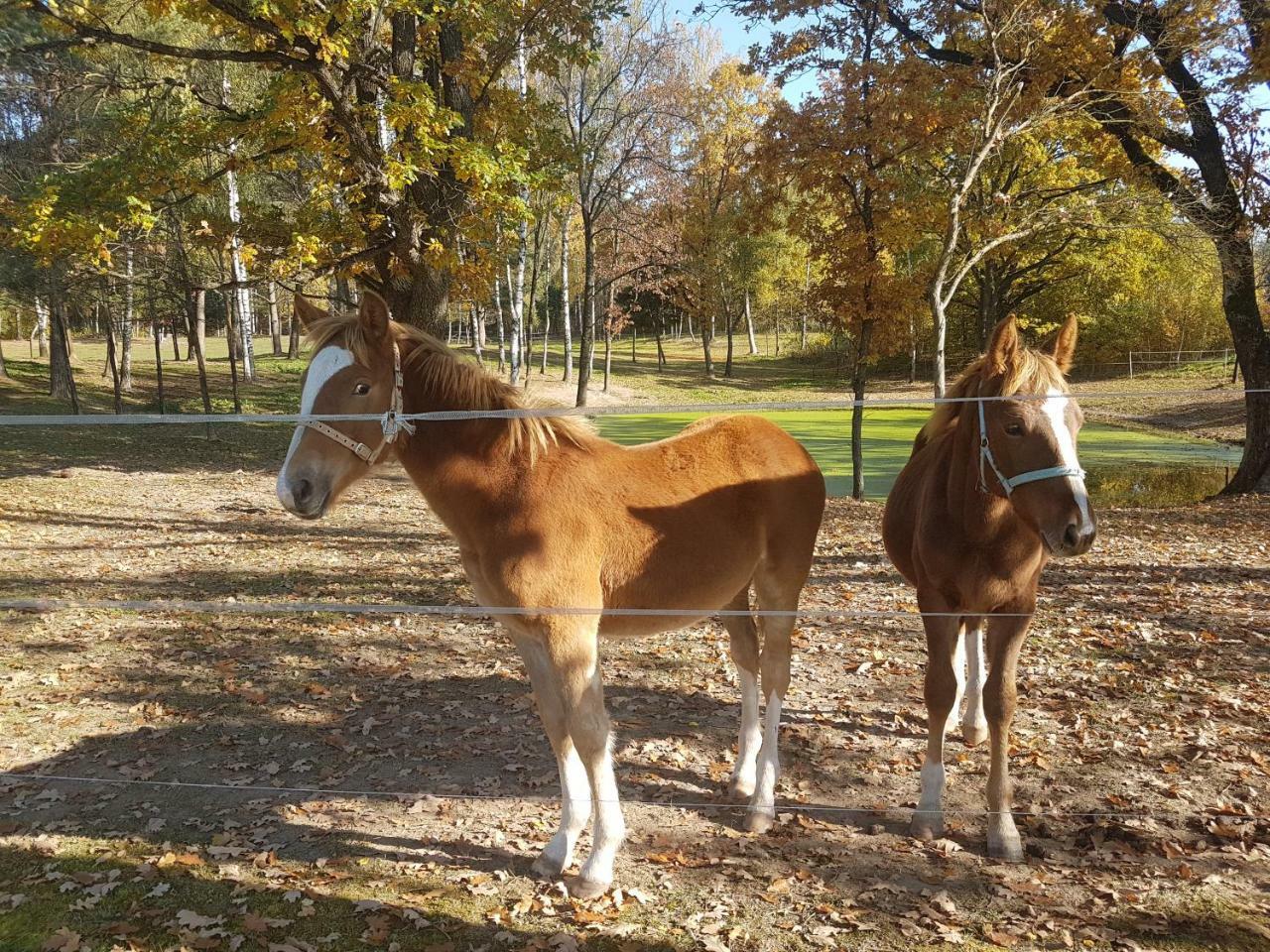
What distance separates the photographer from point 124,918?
335cm

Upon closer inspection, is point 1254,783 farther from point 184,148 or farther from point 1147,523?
point 184,148

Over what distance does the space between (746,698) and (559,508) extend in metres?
1.86

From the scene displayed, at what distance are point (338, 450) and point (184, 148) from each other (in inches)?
361

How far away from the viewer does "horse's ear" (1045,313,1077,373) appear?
3.39 metres

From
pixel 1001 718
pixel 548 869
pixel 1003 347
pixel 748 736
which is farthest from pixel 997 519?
pixel 548 869

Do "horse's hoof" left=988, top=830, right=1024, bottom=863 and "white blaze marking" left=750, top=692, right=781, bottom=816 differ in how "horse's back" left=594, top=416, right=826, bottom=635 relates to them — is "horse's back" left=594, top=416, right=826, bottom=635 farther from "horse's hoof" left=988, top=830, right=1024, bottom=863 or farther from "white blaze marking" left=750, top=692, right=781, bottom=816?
"horse's hoof" left=988, top=830, right=1024, bottom=863

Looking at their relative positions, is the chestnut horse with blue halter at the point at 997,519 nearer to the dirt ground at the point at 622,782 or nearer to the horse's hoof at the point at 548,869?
the dirt ground at the point at 622,782

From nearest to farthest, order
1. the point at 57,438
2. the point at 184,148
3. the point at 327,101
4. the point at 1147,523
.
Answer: the point at 327,101 → the point at 184,148 → the point at 1147,523 → the point at 57,438

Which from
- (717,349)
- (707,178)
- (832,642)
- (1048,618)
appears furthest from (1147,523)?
(717,349)

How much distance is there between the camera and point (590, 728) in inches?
134

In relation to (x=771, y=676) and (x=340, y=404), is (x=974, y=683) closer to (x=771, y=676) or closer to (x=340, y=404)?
(x=771, y=676)

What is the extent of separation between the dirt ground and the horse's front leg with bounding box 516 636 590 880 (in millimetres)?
197

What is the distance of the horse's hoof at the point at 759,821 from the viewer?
402cm

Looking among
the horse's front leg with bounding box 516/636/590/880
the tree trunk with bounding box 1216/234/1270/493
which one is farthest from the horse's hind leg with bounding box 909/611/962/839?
the tree trunk with bounding box 1216/234/1270/493
